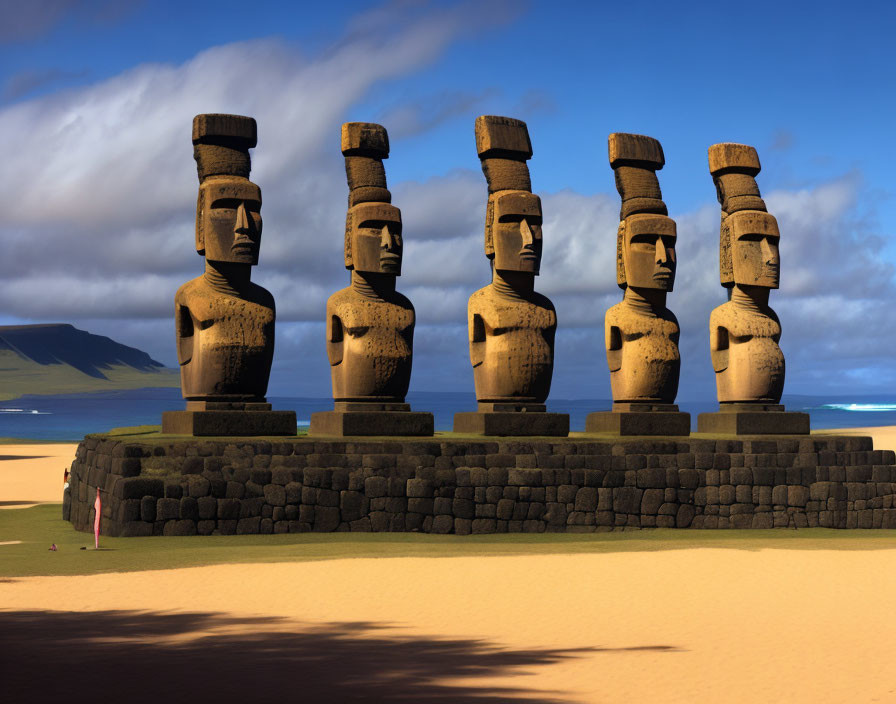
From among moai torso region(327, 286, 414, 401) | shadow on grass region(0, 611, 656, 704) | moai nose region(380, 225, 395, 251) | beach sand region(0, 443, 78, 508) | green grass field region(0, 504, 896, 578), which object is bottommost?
shadow on grass region(0, 611, 656, 704)

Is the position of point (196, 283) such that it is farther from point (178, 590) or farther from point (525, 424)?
point (178, 590)

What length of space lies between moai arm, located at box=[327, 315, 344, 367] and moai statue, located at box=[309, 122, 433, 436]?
0.05 feet

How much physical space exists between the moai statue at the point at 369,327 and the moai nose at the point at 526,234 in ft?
5.85

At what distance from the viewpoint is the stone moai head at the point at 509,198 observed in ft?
51.8

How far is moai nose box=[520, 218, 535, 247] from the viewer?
51.6 ft

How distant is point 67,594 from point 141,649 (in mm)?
2485

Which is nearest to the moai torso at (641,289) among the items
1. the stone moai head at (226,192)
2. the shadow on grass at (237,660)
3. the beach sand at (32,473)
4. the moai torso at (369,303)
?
the moai torso at (369,303)

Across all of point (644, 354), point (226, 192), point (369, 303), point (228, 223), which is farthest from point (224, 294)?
point (644, 354)

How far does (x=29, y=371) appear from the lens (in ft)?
572

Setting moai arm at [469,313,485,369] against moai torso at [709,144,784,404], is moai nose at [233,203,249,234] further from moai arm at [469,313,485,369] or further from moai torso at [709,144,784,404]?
moai torso at [709,144,784,404]

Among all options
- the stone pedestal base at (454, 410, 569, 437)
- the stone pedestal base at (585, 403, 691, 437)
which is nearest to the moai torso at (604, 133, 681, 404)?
the stone pedestal base at (585, 403, 691, 437)

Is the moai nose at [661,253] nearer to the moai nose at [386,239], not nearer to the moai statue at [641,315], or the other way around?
the moai statue at [641,315]

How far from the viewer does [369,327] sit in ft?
49.2

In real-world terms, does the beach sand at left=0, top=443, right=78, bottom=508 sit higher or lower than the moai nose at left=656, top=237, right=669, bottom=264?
lower
